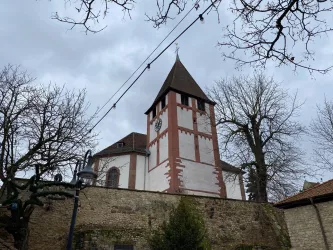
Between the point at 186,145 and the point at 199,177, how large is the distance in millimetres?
2565

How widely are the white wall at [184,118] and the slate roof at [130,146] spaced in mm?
3941

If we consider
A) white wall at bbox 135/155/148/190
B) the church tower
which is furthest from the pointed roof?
white wall at bbox 135/155/148/190

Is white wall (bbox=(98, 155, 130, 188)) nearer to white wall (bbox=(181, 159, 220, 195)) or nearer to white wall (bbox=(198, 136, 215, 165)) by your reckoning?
white wall (bbox=(181, 159, 220, 195))

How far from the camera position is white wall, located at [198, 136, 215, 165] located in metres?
22.8

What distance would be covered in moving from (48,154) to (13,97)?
8.23 feet

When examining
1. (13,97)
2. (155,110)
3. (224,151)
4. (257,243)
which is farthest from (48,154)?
(155,110)

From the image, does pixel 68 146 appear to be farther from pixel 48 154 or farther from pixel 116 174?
pixel 116 174

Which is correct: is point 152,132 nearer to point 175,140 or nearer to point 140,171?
point 140,171

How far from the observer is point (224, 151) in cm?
1878

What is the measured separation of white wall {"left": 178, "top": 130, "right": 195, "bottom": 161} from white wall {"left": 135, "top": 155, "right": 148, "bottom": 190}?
12.4 ft

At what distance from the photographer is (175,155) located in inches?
834

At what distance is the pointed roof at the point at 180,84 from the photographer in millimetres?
25109

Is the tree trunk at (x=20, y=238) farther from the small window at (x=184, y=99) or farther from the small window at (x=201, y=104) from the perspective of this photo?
the small window at (x=201, y=104)

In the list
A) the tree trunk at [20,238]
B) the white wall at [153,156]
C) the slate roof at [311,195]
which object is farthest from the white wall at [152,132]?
the tree trunk at [20,238]
